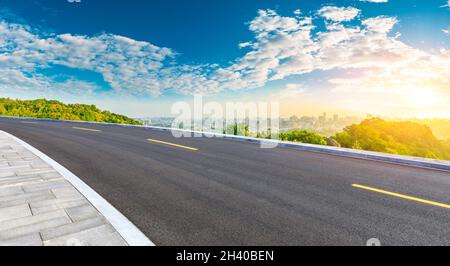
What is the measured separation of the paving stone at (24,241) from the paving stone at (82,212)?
496 mm

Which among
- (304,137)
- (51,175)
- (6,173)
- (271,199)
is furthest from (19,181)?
(304,137)

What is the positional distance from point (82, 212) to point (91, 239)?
917mm

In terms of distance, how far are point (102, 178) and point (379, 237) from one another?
18.1ft

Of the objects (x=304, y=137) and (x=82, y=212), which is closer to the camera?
(x=82, y=212)

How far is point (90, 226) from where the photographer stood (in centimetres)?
315

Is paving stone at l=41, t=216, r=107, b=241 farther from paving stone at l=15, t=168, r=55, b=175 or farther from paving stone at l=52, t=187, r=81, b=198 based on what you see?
paving stone at l=15, t=168, r=55, b=175

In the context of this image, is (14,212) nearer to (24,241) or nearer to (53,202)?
(53,202)

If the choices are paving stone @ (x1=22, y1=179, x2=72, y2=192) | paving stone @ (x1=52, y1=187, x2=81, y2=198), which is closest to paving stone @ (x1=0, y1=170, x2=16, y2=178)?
paving stone @ (x1=22, y1=179, x2=72, y2=192)

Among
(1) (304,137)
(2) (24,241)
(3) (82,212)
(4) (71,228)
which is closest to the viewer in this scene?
(2) (24,241)

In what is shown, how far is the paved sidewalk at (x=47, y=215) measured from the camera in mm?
2838

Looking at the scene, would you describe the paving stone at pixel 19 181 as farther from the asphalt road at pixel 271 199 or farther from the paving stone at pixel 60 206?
the paving stone at pixel 60 206

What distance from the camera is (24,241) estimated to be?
110 inches
